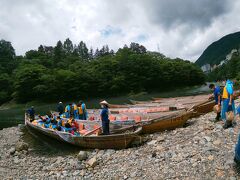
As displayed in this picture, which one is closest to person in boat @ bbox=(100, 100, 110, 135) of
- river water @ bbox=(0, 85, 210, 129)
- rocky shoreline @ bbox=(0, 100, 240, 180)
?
rocky shoreline @ bbox=(0, 100, 240, 180)

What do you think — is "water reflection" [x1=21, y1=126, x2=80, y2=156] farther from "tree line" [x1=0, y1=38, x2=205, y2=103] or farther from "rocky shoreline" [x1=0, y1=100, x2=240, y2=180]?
"tree line" [x1=0, y1=38, x2=205, y2=103]

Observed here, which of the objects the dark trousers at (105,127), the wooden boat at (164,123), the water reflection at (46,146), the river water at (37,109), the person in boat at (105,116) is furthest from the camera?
the river water at (37,109)

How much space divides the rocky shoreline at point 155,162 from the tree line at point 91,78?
71.4 metres

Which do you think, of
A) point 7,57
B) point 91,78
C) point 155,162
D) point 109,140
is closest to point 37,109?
point 91,78

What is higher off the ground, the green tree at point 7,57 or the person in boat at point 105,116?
the green tree at point 7,57

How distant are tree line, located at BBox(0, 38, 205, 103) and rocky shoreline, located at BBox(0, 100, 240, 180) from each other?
234 ft

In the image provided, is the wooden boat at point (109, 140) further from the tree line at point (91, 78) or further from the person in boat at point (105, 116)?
the tree line at point (91, 78)

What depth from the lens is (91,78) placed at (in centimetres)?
9162

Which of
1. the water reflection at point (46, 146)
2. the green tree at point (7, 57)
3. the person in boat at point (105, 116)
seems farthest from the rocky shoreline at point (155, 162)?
the green tree at point (7, 57)

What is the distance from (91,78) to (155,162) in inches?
3229

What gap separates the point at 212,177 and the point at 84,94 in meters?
82.3

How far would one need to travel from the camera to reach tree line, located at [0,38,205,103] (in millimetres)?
85688

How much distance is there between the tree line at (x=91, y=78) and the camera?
85688mm

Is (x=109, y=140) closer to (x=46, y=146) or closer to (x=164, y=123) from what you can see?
(x=164, y=123)
